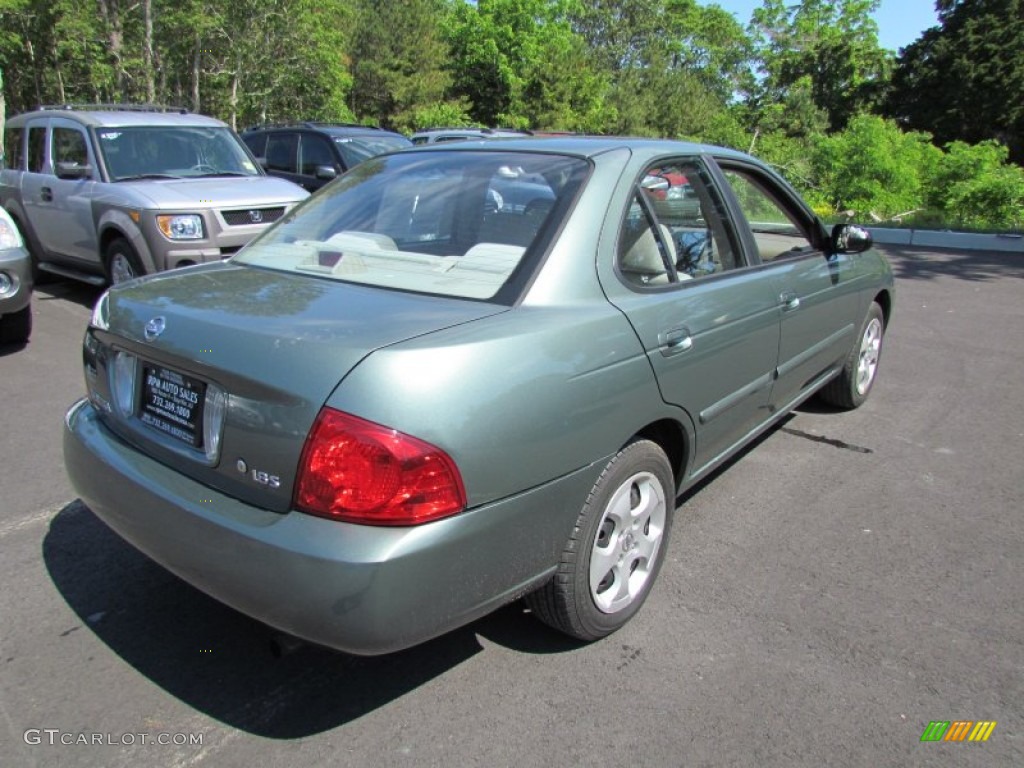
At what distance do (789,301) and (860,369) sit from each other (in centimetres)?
176

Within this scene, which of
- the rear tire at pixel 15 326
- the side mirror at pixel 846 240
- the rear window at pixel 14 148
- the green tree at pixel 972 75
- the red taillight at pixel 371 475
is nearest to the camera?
the red taillight at pixel 371 475

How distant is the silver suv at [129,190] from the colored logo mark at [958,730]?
6.30 meters

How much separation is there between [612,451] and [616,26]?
210 feet

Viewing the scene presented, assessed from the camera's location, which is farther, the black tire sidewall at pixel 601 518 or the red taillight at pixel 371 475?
the black tire sidewall at pixel 601 518

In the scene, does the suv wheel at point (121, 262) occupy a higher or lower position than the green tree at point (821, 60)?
lower

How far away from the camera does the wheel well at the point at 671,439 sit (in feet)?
9.27

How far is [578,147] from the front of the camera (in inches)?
120

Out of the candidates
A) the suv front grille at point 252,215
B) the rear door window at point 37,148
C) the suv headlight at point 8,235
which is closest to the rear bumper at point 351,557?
the suv headlight at point 8,235

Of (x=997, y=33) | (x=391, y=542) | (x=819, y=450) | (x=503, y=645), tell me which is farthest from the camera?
(x=997, y=33)

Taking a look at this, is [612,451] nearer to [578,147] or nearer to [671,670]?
[671,670]

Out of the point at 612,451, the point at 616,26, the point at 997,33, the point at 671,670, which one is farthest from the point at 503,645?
the point at 616,26

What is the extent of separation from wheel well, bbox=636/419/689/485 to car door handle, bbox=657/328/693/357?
0.26 metres

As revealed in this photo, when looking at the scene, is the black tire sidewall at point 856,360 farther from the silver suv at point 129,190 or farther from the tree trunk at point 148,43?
the tree trunk at point 148,43

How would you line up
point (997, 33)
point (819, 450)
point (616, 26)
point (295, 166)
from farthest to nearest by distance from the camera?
point (616, 26), point (997, 33), point (295, 166), point (819, 450)
